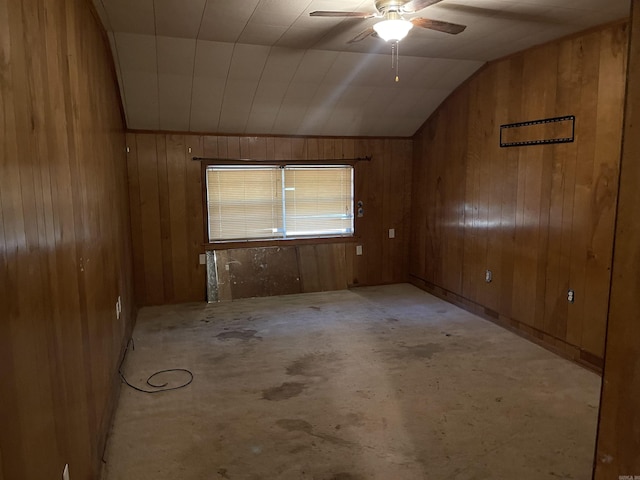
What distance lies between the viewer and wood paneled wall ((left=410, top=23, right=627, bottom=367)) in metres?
3.13

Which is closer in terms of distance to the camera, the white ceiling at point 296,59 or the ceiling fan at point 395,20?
the ceiling fan at point 395,20

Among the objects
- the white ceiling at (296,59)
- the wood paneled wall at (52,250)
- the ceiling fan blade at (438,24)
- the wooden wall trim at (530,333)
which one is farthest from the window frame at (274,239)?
the ceiling fan blade at (438,24)

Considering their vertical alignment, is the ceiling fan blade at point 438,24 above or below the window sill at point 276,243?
above

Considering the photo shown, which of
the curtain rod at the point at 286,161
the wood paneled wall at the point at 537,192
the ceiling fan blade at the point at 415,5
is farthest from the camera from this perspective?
the curtain rod at the point at 286,161

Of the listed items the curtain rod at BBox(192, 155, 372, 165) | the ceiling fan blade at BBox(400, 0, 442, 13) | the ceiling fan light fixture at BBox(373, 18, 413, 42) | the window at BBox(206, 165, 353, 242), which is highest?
the ceiling fan blade at BBox(400, 0, 442, 13)

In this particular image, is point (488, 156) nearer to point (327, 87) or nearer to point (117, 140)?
point (327, 87)

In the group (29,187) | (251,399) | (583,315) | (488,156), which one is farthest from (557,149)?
(29,187)

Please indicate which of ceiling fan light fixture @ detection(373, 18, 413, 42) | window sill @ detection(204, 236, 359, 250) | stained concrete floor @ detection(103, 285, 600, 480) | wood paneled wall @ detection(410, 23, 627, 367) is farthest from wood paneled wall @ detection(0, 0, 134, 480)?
wood paneled wall @ detection(410, 23, 627, 367)

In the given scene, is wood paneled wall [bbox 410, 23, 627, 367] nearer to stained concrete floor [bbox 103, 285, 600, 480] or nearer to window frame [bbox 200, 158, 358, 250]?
stained concrete floor [bbox 103, 285, 600, 480]

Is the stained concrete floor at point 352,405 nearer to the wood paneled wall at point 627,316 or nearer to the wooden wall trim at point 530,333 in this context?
the wooden wall trim at point 530,333

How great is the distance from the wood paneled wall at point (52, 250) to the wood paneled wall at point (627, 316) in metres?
1.50

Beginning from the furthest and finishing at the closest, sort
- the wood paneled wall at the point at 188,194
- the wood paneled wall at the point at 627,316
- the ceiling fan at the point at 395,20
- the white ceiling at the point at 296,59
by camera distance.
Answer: the wood paneled wall at the point at 188,194 → the white ceiling at the point at 296,59 → the ceiling fan at the point at 395,20 → the wood paneled wall at the point at 627,316

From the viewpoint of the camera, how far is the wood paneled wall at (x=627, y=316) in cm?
106

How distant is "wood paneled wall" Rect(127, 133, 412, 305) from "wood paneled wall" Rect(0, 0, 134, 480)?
1.98 m
